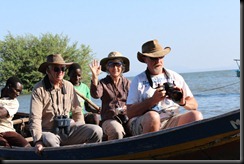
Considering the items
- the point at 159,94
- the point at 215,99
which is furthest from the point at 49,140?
the point at 215,99

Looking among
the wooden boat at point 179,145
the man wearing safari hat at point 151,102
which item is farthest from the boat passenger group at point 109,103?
the wooden boat at point 179,145

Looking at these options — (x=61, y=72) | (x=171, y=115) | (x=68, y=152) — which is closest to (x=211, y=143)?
(x=171, y=115)

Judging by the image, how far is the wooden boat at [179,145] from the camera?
4.08 m

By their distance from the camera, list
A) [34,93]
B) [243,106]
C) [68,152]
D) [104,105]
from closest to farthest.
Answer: [243,106]
[68,152]
[34,93]
[104,105]

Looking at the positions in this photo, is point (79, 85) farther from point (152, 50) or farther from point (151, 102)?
point (151, 102)

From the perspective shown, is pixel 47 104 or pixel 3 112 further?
pixel 3 112

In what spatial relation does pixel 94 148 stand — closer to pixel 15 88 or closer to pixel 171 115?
pixel 171 115

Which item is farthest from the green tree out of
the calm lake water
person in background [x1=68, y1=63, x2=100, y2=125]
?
person in background [x1=68, y1=63, x2=100, y2=125]

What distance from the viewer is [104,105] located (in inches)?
215

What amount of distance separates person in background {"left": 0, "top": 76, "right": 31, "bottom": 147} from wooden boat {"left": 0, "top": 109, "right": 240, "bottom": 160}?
93 cm

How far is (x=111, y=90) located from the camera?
5.44 m

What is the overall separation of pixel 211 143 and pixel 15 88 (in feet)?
8.55

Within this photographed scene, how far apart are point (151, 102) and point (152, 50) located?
0.60 meters

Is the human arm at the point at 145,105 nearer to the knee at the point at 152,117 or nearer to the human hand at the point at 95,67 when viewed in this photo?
the knee at the point at 152,117
